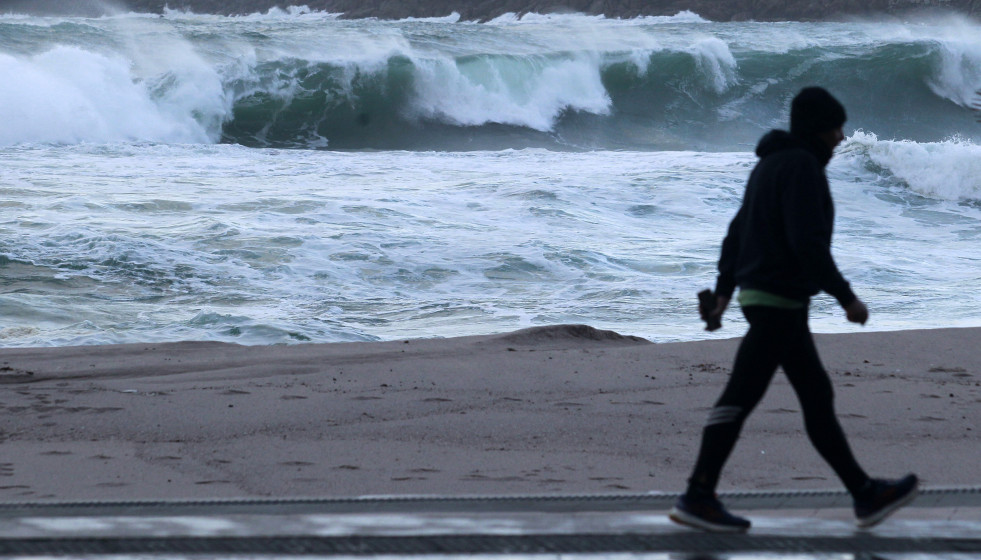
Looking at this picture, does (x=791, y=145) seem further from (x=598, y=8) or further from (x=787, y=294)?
(x=598, y=8)

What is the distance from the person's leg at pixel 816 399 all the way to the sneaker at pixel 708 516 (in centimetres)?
32

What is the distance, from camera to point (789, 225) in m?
2.95

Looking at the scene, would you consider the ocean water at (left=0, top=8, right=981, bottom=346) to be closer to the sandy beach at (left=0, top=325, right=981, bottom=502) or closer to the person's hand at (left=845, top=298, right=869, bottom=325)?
the sandy beach at (left=0, top=325, right=981, bottom=502)

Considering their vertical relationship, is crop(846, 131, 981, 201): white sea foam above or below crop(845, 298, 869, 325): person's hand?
below

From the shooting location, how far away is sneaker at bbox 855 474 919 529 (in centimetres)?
317

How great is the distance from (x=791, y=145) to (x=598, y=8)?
75021 mm

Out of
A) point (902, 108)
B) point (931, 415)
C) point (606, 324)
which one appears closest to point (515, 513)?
point (931, 415)

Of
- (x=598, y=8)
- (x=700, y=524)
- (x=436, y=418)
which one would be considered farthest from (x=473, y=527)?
(x=598, y=8)

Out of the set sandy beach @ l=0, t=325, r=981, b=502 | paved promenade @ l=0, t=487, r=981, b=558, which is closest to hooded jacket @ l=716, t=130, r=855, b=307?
paved promenade @ l=0, t=487, r=981, b=558

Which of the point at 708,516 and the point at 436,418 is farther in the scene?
the point at 436,418

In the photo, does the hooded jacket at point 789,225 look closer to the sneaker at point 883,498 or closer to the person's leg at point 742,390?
the person's leg at point 742,390

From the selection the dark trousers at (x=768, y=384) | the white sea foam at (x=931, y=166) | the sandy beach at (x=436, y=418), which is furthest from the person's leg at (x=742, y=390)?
the white sea foam at (x=931, y=166)

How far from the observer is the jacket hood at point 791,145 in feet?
10.1

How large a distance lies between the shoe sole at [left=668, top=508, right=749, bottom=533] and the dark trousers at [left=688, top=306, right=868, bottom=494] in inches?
3.0
